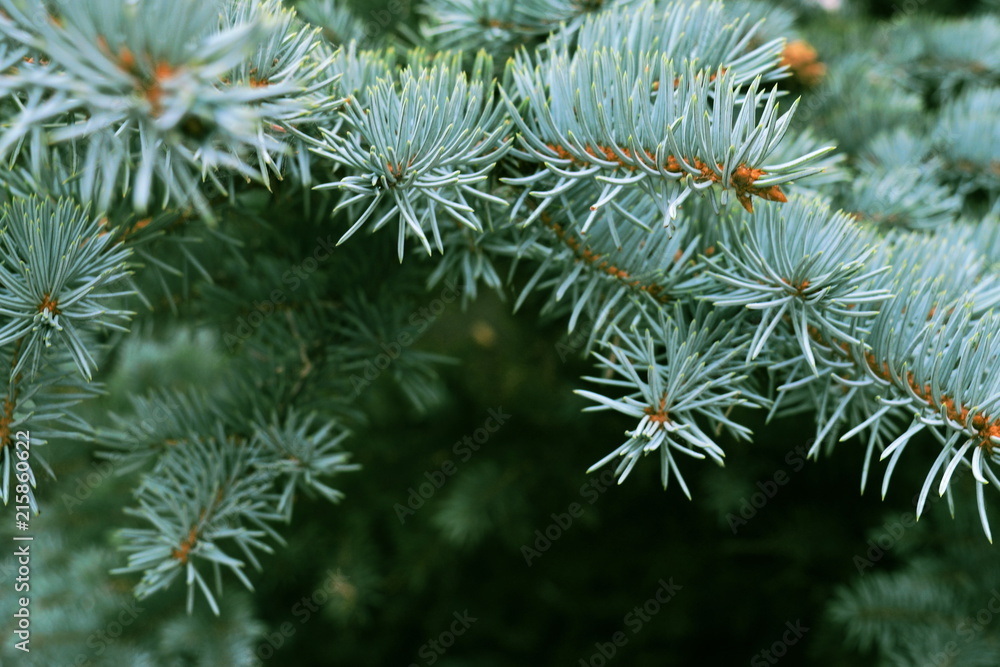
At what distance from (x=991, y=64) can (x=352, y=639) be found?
945mm

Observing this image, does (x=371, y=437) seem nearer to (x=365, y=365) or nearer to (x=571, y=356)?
(x=571, y=356)

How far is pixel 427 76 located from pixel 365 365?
0.72 ft

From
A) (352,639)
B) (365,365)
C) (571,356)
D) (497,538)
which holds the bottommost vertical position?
(352,639)

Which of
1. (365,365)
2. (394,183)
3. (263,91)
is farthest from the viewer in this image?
(365,365)

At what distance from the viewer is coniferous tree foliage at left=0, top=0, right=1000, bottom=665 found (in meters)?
0.30

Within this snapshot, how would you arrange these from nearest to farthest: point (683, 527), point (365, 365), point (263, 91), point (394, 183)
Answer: point (263, 91)
point (394, 183)
point (365, 365)
point (683, 527)

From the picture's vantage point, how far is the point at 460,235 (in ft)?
1.43

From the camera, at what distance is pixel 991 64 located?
71 centimetres

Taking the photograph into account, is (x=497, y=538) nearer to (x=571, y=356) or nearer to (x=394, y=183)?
(x=571, y=356)

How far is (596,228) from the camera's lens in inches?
16.0

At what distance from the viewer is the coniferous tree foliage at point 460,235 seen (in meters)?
0.30

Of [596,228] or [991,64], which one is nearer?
[596,228]

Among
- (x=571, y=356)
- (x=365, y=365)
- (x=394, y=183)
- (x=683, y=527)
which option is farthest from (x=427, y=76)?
(x=683, y=527)

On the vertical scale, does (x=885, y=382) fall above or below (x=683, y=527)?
above
